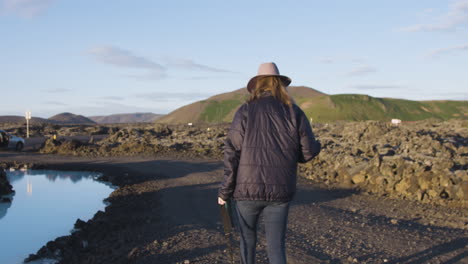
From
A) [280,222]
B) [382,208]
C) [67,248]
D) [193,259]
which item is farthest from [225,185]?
[382,208]

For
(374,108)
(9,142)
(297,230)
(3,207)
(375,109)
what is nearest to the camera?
(297,230)

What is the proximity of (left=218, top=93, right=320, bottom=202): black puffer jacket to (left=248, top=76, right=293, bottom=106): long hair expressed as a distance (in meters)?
0.04

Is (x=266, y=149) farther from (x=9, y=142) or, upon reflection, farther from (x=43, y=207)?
(x=9, y=142)

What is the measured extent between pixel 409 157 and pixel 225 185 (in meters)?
12.0

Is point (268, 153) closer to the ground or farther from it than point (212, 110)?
closer to the ground

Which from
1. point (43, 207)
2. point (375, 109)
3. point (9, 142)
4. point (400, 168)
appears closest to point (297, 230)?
point (400, 168)

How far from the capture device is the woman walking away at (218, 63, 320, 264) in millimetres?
3463

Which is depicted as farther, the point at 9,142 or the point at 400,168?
the point at 9,142

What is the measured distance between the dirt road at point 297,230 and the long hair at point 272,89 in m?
2.74

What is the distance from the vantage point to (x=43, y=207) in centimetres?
1290

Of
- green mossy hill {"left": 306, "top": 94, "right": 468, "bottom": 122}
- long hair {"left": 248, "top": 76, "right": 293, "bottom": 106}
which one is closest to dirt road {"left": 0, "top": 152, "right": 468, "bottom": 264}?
long hair {"left": 248, "top": 76, "right": 293, "bottom": 106}

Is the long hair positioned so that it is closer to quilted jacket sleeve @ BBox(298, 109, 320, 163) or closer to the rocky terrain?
quilted jacket sleeve @ BBox(298, 109, 320, 163)

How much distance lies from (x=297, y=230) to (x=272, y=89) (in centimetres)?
439

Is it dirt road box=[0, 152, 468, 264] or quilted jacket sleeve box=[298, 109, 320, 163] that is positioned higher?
quilted jacket sleeve box=[298, 109, 320, 163]
